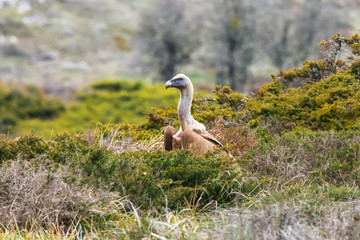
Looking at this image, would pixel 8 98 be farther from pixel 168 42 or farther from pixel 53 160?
pixel 53 160

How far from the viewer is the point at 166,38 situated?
49500 millimetres

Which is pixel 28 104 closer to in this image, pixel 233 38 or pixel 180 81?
pixel 233 38

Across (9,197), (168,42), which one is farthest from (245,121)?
(168,42)

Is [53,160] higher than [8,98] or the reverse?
higher

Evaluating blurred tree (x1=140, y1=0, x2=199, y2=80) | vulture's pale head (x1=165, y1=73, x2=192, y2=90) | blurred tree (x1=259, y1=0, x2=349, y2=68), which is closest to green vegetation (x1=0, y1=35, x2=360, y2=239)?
vulture's pale head (x1=165, y1=73, x2=192, y2=90)

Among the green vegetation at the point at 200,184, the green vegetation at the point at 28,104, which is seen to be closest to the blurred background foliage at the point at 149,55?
the green vegetation at the point at 28,104

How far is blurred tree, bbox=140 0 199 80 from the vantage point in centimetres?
4912

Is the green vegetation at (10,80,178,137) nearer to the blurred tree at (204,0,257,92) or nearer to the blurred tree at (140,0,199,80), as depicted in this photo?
the blurred tree at (140,0,199,80)

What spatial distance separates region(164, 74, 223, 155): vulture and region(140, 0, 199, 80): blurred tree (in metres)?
40.0

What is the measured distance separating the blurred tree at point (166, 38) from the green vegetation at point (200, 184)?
1549 inches

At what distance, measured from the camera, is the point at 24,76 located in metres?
49.7

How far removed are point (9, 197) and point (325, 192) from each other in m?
3.32

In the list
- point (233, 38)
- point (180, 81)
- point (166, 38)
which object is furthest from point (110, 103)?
point (180, 81)

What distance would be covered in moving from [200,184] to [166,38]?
43.6 meters
